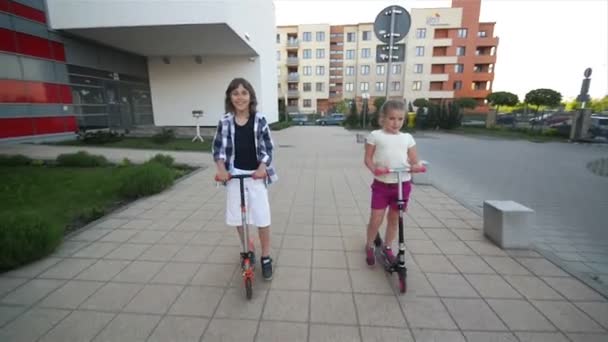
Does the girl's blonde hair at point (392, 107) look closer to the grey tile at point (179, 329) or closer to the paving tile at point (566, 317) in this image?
the paving tile at point (566, 317)

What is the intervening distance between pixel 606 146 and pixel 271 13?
23405 millimetres

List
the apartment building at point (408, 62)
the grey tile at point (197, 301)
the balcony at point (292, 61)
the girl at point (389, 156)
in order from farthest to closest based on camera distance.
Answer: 1. the balcony at point (292, 61)
2. the apartment building at point (408, 62)
3. the girl at point (389, 156)
4. the grey tile at point (197, 301)

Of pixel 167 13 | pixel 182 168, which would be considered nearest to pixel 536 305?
pixel 182 168

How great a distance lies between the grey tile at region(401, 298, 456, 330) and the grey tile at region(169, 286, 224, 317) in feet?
5.16

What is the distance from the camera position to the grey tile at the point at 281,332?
6.30 ft

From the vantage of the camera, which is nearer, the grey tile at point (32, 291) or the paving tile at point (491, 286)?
the grey tile at point (32, 291)

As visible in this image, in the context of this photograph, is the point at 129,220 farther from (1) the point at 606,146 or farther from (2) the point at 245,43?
(1) the point at 606,146

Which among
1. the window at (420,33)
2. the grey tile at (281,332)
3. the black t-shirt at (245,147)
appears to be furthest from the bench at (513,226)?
the window at (420,33)

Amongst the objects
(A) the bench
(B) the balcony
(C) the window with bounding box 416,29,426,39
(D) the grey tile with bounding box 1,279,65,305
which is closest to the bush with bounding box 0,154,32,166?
(D) the grey tile with bounding box 1,279,65,305

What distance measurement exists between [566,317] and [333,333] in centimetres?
184

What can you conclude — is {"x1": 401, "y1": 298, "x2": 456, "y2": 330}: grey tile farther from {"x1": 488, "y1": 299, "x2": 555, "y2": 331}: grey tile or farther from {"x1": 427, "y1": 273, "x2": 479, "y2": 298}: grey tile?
{"x1": 488, "y1": 299, "x2": 555, "y2": 331}: grey tile

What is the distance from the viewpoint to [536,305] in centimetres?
226

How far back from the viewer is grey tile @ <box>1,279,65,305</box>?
7.50 feet

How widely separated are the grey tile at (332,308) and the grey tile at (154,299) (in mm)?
1202
